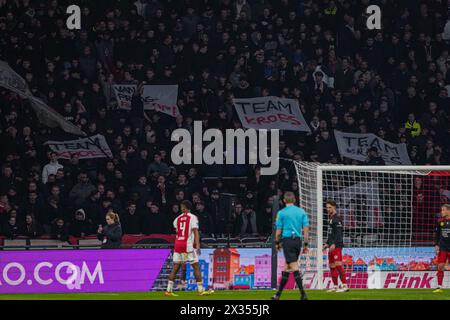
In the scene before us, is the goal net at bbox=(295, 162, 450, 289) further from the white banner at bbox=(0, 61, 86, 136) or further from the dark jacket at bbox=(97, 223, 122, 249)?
the white banner at bbox=(0, 61, 86, 136)

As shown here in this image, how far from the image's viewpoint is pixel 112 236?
23.6 meters

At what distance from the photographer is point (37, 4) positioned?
29766 millimetres

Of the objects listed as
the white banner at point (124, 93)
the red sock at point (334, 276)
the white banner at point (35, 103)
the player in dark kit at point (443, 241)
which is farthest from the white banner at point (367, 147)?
the red sock at point (334, 276)

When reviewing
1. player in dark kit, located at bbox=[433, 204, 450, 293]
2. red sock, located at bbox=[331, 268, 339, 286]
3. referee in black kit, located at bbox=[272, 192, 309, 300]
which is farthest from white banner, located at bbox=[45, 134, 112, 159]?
referee in black kit, located at bbox=[272, 192, 309, 300]

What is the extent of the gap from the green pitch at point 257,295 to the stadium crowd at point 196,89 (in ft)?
8.86

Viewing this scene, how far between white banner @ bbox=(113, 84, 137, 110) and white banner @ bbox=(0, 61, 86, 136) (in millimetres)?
1572

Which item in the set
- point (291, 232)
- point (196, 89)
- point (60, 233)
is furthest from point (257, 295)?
point (196, 89)

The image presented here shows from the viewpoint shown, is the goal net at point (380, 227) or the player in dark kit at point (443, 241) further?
the goal net at point (380, 227)

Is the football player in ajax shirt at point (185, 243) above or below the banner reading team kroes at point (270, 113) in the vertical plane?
below

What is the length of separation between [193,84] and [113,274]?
665cm

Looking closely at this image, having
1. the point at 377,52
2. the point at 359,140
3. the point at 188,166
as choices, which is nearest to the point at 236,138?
the point at 188,166

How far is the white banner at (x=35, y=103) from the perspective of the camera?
1081 inches

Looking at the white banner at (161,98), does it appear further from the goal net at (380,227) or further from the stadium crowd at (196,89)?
the goal net at (380,227)

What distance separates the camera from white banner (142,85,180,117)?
2850cm
